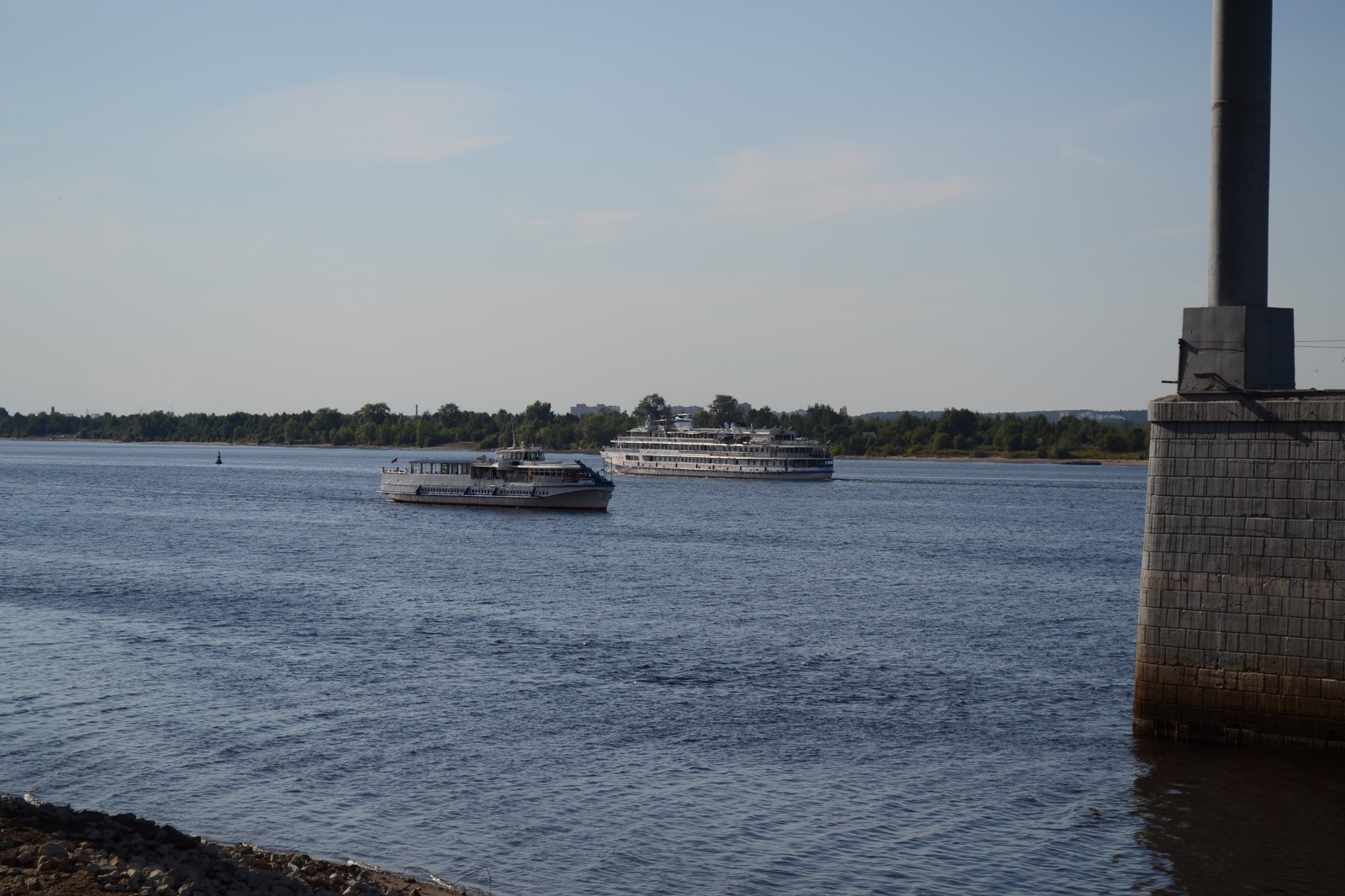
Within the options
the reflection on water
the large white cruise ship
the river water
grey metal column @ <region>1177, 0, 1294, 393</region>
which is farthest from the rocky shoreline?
the large white cruise ship

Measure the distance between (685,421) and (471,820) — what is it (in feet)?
531

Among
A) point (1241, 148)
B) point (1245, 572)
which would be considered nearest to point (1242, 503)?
point (1245, 572)

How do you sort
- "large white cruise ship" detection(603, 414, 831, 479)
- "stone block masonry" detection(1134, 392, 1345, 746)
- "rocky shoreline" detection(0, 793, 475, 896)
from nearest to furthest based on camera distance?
"rocky shoreline" detection(0, 793, 475, 896)
"stone block masonry" detection(1134, 392, 1345, 746)
"large white cruise ship" detection(603, 414, 831, 479)

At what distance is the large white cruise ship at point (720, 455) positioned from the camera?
6033 inches

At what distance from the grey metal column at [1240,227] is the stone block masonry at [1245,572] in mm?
1009

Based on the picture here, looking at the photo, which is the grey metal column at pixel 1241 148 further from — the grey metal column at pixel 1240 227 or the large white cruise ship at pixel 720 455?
the large white cruise ship at pixel 720 455

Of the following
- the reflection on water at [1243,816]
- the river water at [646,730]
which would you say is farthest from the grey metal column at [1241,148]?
the river water at [646,730]

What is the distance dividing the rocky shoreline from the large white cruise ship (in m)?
136

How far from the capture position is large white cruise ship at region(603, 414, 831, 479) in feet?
503

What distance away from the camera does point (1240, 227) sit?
22.1m

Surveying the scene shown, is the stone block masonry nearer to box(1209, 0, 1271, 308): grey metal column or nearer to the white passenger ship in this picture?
box(1209, 0, 1271, 308): grey metal column

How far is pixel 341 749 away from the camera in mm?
23156

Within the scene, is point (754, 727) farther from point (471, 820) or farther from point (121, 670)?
point (121, 670)

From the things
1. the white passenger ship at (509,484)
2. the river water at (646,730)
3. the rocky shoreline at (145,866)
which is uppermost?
the white passenger ship at (509,484)
